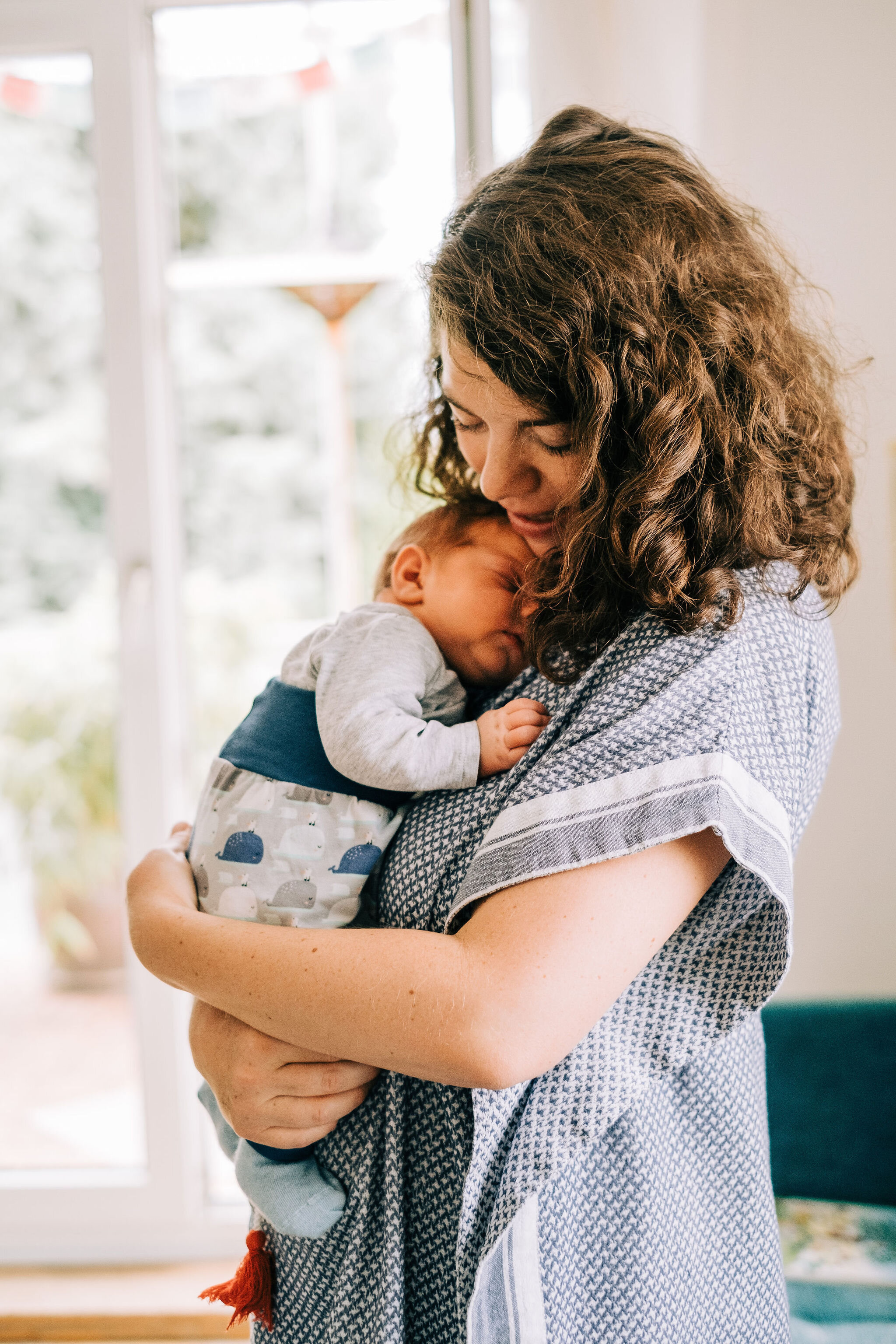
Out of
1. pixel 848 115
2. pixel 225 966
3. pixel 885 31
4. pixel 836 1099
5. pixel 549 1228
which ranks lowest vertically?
pixel 836 1099

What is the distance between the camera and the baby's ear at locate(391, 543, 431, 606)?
3.51 feet

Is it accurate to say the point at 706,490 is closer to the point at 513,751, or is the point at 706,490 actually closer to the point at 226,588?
the point at 513,751

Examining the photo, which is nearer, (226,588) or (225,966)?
(225,966)

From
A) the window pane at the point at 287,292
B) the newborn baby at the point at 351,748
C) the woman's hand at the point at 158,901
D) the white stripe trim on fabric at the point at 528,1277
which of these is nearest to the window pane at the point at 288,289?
the window pane at the point at 287,292

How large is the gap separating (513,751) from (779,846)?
233 millimetres

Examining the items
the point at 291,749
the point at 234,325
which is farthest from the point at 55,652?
the point at 291,749

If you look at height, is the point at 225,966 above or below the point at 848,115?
below

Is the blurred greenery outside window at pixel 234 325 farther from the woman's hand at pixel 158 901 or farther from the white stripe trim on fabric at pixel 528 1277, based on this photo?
the white stripe trim on fabric at pixel 528 1277

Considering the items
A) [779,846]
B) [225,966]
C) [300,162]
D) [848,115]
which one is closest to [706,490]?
[779,846]

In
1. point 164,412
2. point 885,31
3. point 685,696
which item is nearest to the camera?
point 685,696

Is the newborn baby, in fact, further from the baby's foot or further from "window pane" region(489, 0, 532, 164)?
"window pane" region(489, 0, 532, 164)

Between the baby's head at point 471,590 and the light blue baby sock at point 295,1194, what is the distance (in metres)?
0.52

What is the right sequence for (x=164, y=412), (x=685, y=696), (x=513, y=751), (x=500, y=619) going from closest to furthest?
(x=685, y=696), (x=513, y=751), (x=500, y=619), (x=164, y=412)

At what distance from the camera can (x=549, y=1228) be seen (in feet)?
2.49
